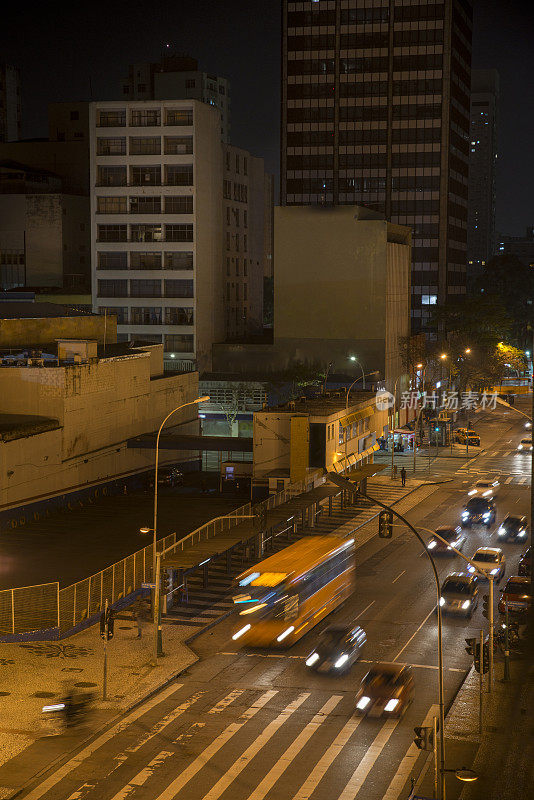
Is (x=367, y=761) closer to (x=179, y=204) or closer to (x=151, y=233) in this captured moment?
(x=151, y=233)

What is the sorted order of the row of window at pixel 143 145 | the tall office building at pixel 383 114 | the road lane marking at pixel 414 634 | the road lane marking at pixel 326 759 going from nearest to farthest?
the road lane marking at pixel 326 759, the road lane marking at pixel 414 634, the row of window at pixel 143 145, the tall office building at pixel 383 114

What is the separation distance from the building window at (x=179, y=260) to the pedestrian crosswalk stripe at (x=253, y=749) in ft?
254

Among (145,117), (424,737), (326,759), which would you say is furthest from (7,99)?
(424,737)

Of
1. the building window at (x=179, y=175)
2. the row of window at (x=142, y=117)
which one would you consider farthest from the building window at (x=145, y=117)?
the building window at (x=179, y=175)

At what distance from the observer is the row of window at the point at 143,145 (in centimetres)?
10462

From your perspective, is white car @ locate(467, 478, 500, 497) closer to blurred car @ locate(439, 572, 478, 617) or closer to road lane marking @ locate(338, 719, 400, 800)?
blurred car @ locate(439, 572, 478, 617)

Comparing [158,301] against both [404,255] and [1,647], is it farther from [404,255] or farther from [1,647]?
[1,647]

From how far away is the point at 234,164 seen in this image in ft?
384

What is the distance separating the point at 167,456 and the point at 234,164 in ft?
168

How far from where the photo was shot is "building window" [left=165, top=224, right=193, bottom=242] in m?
105

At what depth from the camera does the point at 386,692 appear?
30641mm

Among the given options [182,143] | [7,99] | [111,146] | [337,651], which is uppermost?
[7,99]

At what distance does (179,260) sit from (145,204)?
7093mm

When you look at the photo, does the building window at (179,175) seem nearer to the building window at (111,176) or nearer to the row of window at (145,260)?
the building window at (111,176)
